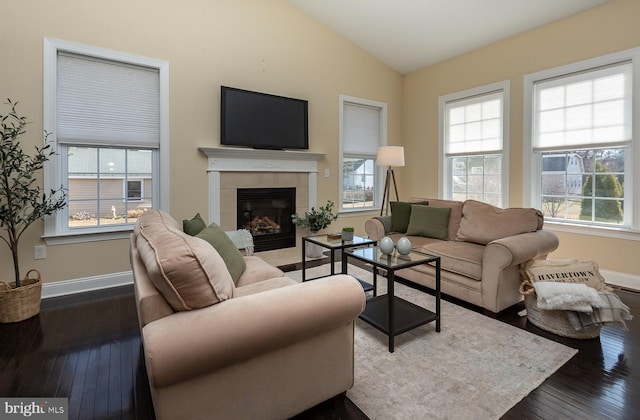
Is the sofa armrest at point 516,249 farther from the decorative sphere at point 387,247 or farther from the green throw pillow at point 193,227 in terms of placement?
the green throw pillow at point 193,227

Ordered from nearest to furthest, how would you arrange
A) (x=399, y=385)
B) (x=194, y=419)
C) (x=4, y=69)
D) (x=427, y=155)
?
(x=194, y=419), (x=399, y=385), (x=4, y=69), (x=427, y=155)

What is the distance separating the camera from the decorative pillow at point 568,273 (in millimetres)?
2336

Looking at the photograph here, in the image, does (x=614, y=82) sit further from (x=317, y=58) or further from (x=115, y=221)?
(x=115, y=221)

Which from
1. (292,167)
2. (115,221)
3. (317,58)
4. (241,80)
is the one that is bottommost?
(115,221)

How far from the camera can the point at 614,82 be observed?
326 cm

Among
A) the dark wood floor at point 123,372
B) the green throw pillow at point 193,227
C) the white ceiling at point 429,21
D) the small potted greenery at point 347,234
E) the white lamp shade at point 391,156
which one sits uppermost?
the white ceiling at point 429,21

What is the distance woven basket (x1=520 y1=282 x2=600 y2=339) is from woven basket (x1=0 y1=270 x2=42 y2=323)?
3.95 meters

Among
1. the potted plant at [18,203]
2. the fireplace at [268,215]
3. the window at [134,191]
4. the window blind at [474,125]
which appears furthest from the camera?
the window blind at [474,125]

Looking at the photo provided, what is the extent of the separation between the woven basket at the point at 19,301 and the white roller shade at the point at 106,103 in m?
1.37

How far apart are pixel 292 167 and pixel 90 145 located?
90.1 inches

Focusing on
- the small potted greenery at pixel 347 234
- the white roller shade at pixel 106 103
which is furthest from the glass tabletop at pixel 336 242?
the white roller shade at pixel 106 103

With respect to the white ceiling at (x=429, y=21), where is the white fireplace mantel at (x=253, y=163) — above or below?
below

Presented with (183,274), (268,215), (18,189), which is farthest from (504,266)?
(18,189)

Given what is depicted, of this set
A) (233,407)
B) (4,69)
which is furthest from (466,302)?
(4,69)
